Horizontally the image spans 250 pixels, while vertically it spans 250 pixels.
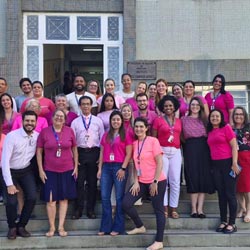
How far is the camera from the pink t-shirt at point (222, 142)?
262 inches

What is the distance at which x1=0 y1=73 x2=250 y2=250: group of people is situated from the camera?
6375 millimetres

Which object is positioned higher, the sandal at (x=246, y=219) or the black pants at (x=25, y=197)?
the black pants at (x=25, y=197)

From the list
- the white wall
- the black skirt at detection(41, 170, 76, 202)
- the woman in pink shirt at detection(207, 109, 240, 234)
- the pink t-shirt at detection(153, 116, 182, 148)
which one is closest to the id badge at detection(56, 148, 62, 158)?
the black skirt at detection(41, 170, 76, 202)

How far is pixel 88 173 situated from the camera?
6.88 m

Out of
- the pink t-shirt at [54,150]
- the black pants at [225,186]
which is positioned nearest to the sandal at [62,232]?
the pink t-shirt at [54,150]

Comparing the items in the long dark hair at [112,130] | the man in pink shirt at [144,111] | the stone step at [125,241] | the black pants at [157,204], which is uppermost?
the man in pink shirt at [144,111]

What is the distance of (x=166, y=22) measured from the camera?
10641mm

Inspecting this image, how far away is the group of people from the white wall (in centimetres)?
356

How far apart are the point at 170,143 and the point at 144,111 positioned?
2.20 feet

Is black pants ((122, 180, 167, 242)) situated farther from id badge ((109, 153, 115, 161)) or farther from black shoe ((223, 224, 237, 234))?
black shoe ((223, 224, 237, 234))

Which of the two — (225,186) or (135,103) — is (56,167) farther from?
(225,186)

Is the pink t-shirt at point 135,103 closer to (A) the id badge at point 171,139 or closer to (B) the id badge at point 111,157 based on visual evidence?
(A) the id badge at point 171,139

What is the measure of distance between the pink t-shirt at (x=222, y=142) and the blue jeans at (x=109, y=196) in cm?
143

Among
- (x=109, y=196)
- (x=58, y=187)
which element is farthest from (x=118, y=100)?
(x=58, y=187)
